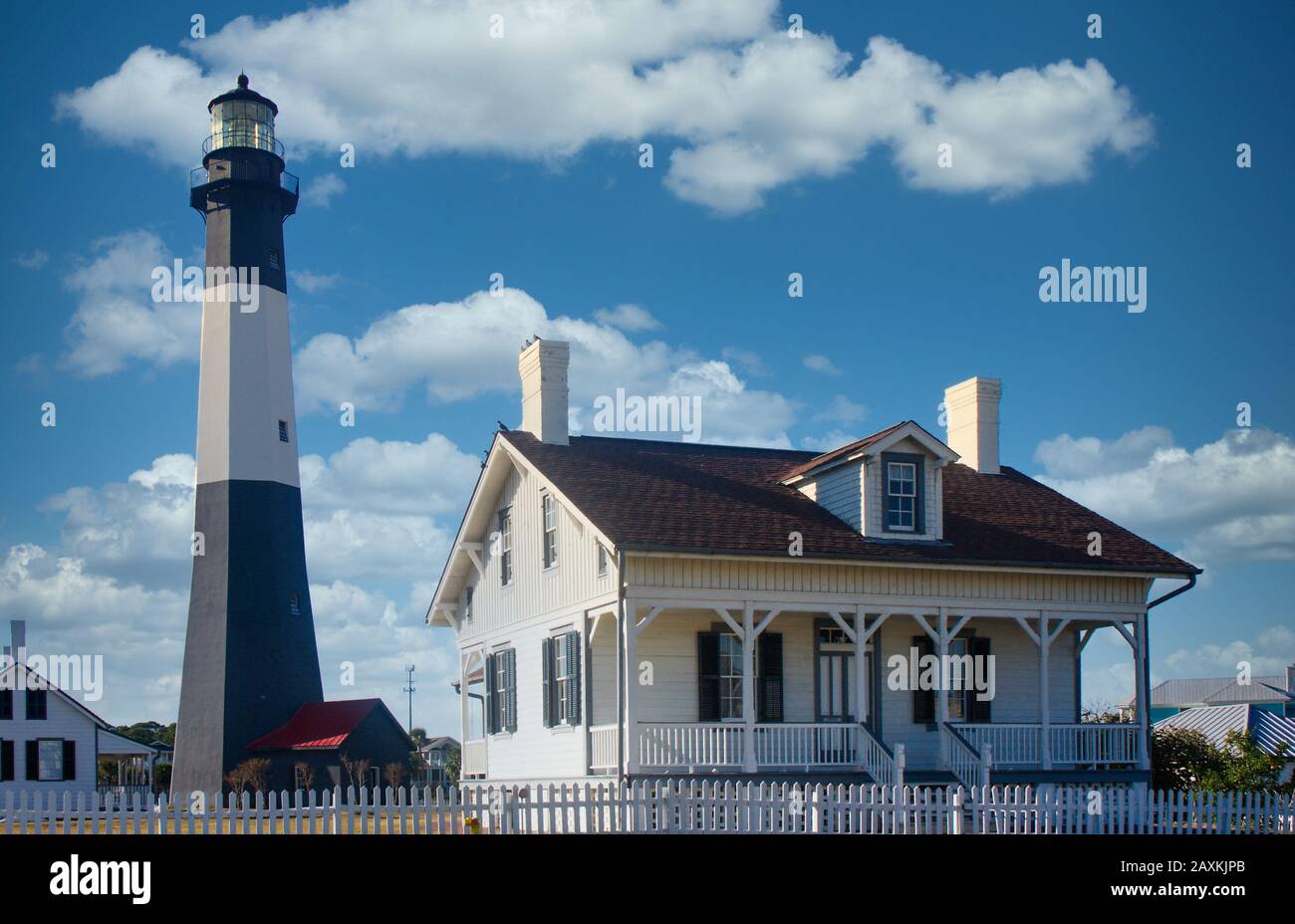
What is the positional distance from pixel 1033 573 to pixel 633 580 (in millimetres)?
6636

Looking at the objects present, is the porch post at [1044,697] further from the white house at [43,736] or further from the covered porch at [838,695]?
the white house at [43,736]

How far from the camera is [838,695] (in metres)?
24.0

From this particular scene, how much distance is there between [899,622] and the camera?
965 inches

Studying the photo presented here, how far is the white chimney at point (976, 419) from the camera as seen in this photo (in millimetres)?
28250

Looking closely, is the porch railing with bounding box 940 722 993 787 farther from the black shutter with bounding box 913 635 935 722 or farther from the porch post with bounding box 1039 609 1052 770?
the porch post with bounding box 1039 609 1052 770

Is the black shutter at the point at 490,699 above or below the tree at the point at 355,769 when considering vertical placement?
above

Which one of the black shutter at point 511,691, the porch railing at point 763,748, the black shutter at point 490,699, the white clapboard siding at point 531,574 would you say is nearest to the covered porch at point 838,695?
the porch railing at point 763,748

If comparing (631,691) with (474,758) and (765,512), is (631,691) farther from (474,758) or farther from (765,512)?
(474,758)

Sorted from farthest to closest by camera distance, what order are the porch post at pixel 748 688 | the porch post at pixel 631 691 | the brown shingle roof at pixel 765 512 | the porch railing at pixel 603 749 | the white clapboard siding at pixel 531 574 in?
1. the white clapboard siding at pixel 531 574
2. the brown shingle roof at pixel 765 512
3. the porch railing at pixel 603 749
4. the porch post at pixel 748 688
5. the porch post at pixel 631 691

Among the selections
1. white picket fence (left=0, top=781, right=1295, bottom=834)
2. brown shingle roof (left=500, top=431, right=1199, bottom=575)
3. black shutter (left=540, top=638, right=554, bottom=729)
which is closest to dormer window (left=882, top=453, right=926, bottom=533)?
brown shingle roof (left=500, top=431, right=1199, bottom=575)

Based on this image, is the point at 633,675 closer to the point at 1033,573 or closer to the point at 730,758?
the point at 730,758

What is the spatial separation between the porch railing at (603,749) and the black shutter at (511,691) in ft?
13.2

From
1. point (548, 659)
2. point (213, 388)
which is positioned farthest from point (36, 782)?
point (548, 659)

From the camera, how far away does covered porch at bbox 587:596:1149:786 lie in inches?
861
